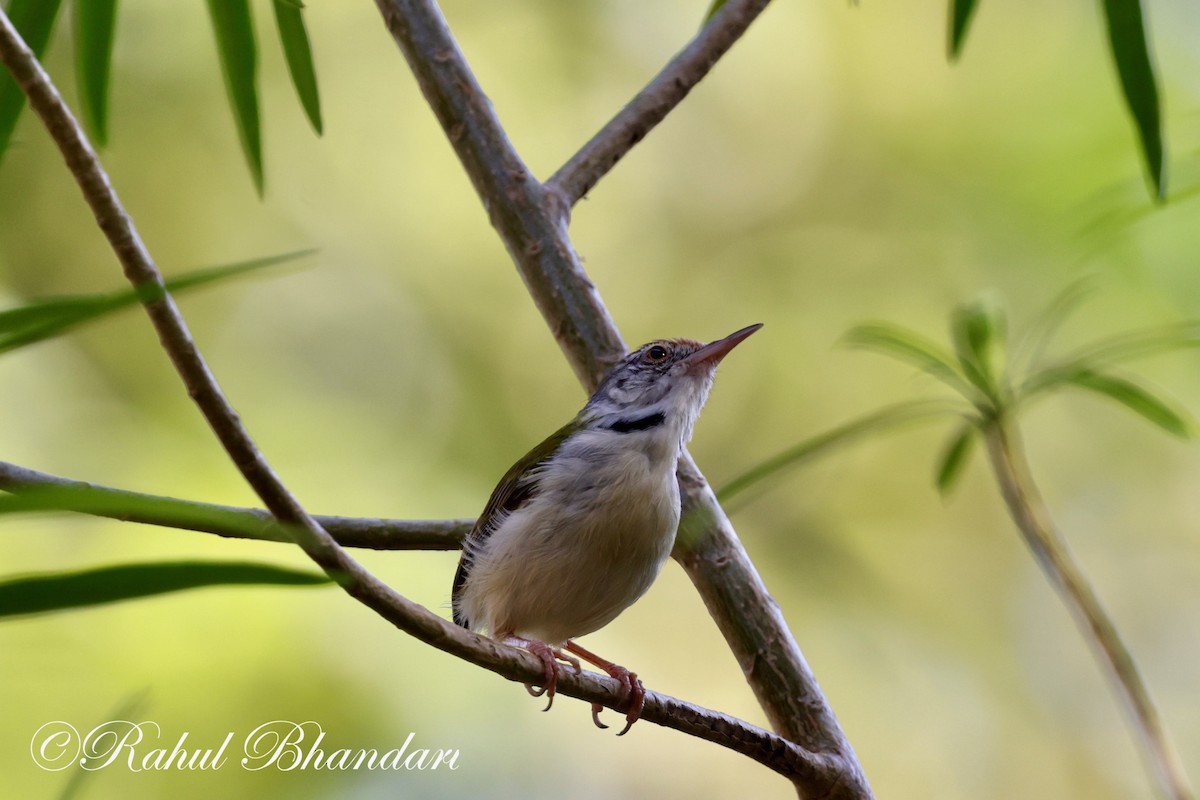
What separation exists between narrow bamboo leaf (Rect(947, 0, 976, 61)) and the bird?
1.26 m

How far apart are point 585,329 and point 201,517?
5.24ft

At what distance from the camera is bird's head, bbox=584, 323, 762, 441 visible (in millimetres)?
3531

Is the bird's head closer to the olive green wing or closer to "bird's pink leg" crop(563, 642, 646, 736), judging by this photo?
the olive green wing

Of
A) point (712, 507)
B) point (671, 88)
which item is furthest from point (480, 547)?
point (671, 88)

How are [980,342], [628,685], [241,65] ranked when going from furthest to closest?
[980,342] → [241,65] → [628,685]

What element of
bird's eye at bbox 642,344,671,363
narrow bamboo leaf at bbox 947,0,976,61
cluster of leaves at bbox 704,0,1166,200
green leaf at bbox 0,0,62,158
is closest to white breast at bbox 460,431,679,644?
bird's eye at bbox 642,344,671,363

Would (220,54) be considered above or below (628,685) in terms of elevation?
above

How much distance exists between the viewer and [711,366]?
153 inches

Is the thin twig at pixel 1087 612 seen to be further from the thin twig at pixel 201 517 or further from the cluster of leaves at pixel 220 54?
the cluster of leaves at pixel 220 54

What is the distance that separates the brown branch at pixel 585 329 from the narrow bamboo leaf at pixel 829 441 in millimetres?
206

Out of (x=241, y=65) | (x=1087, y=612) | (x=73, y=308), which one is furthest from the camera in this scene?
(x=241, y=65)

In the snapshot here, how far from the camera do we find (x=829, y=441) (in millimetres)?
2668

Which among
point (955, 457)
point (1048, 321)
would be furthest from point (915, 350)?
point (1048, 321)

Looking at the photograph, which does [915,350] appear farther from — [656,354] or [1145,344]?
[656,354]
